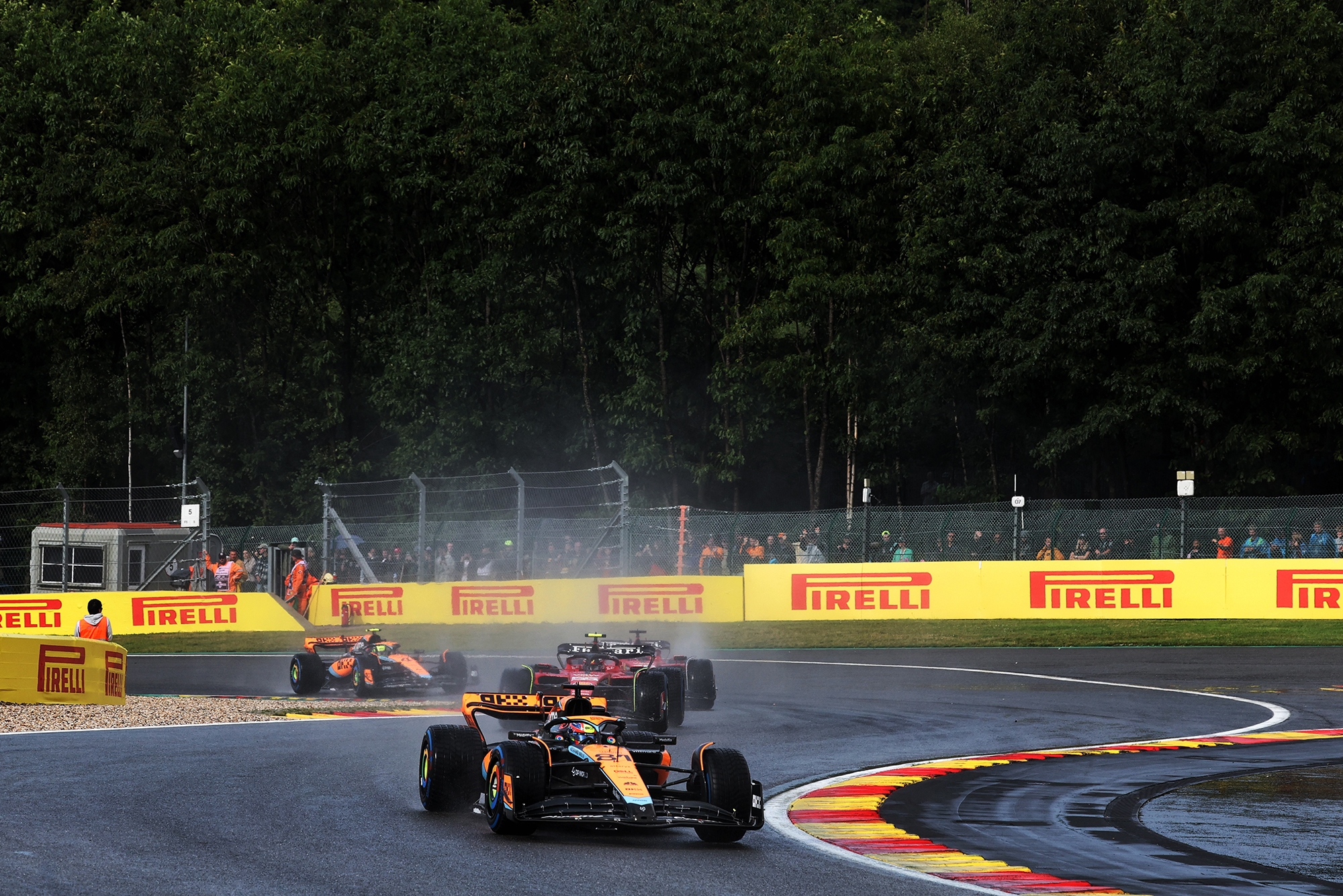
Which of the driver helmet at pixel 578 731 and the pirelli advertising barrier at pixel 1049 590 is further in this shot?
the pirelli advertising barrier at pixel 1049 590

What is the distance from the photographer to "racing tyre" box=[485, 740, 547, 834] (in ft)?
28.7

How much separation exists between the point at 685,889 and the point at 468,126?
118 ft

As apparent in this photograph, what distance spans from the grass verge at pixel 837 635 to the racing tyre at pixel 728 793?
56.8 ft

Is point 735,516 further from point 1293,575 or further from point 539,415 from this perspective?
point 539,415

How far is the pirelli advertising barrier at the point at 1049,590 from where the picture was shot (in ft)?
86.0

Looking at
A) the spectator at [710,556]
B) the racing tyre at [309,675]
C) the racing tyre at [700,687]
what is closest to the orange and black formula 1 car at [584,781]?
the racing tyre at [700,687]

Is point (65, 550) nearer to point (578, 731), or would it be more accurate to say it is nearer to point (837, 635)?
point (837, 635)

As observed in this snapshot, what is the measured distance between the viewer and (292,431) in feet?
145

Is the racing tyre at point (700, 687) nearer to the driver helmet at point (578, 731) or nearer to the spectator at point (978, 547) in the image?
the driver helmet at point (578, 731)

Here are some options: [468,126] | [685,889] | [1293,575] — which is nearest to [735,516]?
[1293,575]

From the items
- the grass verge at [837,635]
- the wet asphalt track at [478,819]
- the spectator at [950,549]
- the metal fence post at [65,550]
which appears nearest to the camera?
the wet asphalt track at [478,819]

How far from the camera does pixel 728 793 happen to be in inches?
346

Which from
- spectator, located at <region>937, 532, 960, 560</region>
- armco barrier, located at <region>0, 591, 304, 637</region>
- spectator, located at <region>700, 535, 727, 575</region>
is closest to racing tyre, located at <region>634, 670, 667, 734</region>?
spectator, located at <region>937, 532, 960, 560</region>

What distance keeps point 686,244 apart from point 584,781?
32.7 m
